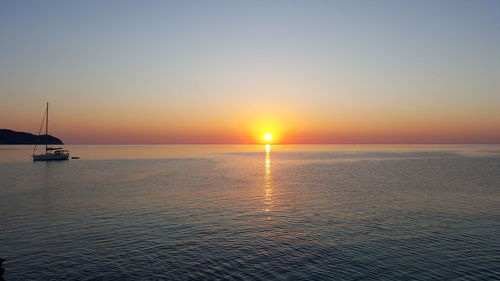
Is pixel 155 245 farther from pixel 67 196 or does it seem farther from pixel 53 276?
pixel 67 196

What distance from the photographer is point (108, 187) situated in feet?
235

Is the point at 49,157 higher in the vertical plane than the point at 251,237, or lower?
higher

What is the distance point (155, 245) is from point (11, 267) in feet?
35.3

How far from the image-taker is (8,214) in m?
43.4

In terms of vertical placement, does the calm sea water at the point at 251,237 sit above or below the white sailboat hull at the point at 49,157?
below

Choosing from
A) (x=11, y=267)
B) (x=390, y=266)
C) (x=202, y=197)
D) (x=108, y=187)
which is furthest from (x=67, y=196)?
(x=390, y=266)

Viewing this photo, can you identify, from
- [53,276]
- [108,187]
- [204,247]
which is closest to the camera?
[53,276]

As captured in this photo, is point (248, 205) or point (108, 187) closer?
point (248, 205)

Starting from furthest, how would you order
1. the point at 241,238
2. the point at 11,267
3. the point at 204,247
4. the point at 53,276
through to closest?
1. the point at 241,238
2. the point at 204,247
3. the point at 11,267
4. the point at 53,276

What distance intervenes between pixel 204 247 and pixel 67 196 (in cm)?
4128

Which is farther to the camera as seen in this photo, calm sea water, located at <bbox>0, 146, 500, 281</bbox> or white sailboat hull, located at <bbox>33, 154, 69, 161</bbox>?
white sailboat hull, located at <bbox>33, 154, 69, 161</bbox>

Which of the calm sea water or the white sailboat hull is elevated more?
the white sailboat hull

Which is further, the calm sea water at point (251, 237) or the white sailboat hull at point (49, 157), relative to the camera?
the white sailboat hull at point (49, 157)

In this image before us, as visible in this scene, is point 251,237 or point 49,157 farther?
point 49,157
